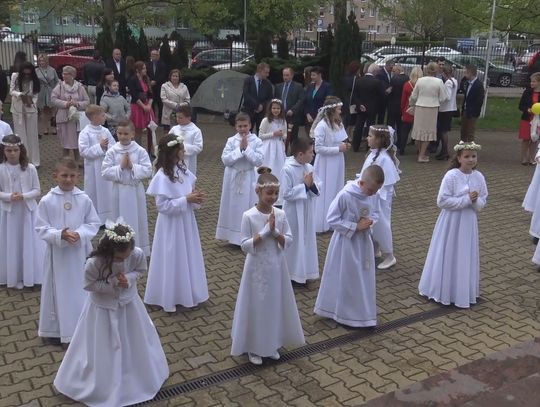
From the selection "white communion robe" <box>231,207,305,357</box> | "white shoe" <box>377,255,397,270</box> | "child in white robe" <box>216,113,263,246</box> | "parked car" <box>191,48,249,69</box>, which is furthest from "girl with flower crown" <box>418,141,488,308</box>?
"parked car" <box>191,48,249,69</box>

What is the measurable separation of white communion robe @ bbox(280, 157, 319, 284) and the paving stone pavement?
314 millimetres

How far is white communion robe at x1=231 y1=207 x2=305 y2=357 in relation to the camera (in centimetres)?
531

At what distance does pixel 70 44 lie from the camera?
88.7 ft

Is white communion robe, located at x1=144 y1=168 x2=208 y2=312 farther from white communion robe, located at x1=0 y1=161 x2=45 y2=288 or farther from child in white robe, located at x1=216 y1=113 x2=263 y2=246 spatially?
child in white robe, located at x1=216 y1=113 x2=263 y2=246

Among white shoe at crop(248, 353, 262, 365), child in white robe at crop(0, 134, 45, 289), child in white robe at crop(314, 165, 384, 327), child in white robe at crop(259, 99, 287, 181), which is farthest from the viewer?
child in white robe at crop(259, 99, 287, 181)

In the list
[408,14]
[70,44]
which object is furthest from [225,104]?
[408,14]

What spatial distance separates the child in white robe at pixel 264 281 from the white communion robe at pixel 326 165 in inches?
151

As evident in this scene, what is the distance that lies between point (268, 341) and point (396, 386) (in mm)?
1142

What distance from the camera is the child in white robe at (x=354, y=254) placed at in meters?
5.96

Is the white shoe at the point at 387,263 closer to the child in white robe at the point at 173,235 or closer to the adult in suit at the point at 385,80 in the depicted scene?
the child in white robe at the point at 173,235

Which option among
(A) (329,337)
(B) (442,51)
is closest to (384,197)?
(A) (329,337)

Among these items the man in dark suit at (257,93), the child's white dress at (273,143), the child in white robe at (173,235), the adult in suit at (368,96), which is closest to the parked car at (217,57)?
the adult in suit at (368,96)

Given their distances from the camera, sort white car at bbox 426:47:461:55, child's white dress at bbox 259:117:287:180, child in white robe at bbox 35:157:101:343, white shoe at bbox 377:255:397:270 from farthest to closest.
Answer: white car at bbox 426:47:461:55
child's white dress at bbox 259:117:287:180
white shoe at bbox 377:255:397:270
child in white robe at bbox 35:157:101:343

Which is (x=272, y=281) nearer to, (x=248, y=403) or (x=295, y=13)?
(x=248, y=403)
